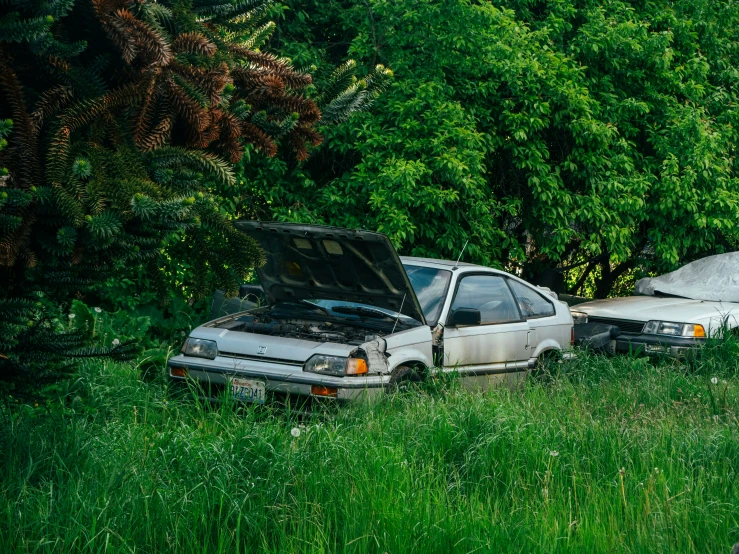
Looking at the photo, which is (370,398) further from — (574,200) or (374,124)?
(574,200)

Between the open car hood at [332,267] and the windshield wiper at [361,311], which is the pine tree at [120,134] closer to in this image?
the open car hood at [332,267]

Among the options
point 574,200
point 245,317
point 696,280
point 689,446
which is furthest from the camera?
point 574,200

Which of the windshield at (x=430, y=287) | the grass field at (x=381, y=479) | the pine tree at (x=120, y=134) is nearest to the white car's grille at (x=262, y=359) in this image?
the grass field at (x=381, y=479)

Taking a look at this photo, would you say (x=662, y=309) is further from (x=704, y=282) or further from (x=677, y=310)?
(x=704, y=282)

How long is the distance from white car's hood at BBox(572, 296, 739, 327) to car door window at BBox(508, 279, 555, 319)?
1657 mm

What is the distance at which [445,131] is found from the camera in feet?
36.9

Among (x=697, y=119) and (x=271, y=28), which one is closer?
(x=271, y=28)

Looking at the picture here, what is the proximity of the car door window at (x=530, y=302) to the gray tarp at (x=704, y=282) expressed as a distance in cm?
334

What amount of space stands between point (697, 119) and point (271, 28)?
991 centimetres

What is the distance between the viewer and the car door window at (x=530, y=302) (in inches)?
352

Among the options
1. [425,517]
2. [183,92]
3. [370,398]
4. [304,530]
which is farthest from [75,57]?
[370,398]

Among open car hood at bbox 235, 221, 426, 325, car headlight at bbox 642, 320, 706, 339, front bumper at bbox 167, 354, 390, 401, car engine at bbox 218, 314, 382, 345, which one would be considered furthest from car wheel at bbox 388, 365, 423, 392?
car headlight at bbox 642, 320, 706, 339

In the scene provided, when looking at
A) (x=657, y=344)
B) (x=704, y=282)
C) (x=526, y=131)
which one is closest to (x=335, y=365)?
(x=657, y=344)

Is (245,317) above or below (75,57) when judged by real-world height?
below
